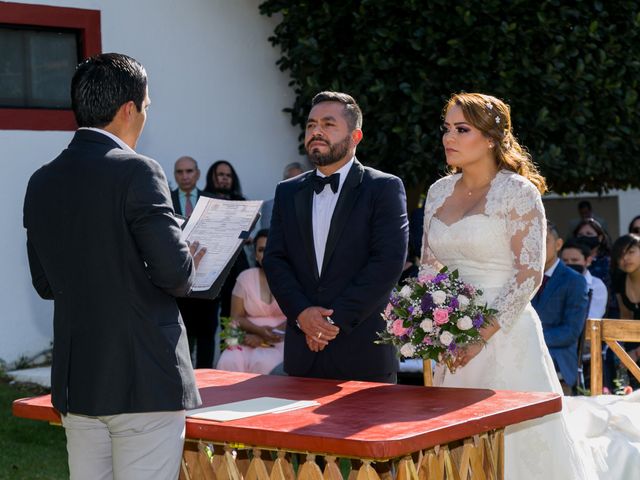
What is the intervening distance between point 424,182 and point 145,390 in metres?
7.25

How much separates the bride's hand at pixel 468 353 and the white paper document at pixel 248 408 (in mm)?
883

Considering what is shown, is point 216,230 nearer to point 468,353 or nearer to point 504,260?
point 468,353

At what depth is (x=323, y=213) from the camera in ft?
17.5

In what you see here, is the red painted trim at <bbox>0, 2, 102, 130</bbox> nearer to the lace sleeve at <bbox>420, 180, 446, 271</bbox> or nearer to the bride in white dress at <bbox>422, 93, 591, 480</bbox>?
the lace sleeve at <bbox>420, 180, 446, 271</bbox>

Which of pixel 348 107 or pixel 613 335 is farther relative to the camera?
pixel 613 335

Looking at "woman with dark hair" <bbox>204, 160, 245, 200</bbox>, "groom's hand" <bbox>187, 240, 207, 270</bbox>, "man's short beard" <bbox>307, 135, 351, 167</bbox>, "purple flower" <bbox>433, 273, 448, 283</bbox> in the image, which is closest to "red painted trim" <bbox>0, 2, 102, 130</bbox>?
"woman with dark hair" <bbox>204, 160, 245, 200</bbox>

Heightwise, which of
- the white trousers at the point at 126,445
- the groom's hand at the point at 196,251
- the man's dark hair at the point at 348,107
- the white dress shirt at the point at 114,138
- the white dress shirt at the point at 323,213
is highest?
the man's dark hair at the point at 348,107

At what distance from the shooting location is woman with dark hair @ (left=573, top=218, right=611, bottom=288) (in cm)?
988

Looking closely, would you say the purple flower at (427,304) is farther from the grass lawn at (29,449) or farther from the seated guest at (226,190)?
the seated guest at (226,190)

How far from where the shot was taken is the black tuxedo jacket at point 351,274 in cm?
514

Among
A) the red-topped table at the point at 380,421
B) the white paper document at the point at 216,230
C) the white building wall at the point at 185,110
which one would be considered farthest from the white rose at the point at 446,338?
the white building wall at the point at 185,110

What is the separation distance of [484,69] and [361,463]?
657 cm

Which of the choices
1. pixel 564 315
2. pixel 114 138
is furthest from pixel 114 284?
pixel 564 315

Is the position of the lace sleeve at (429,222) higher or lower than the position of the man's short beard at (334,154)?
lower
